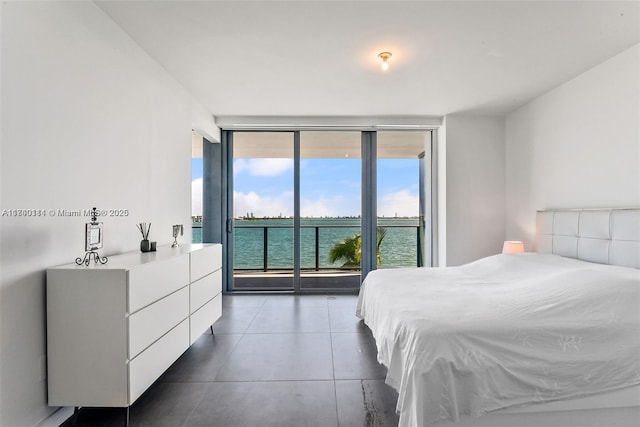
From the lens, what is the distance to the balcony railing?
4906 millimetres

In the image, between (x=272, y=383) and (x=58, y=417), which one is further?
(x=272, y=383)

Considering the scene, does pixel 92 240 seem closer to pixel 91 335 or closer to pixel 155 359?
pixel 91 335

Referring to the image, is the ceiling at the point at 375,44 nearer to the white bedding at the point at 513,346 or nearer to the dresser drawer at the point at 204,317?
the white bedding at the point at 513,346

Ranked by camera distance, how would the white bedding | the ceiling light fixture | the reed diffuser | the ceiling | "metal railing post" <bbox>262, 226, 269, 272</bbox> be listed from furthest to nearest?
"metal railing post" <bbox>262, 226, 269, 272</bbox> → the ceiling light fixture → the reed diffuser → the ceiling → the white bedding

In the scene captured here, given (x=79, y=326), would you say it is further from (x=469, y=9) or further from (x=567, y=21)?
(x=567, y=21)

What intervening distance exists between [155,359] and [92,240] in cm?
82

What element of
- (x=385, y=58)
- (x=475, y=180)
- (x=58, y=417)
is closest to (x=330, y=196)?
(x=475, y=180)

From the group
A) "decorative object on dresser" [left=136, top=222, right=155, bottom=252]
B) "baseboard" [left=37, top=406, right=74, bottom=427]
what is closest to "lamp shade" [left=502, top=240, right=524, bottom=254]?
"decorative object on dresser" [left=136, top=222, right=155, bottom=252]

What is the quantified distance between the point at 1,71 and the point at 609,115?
4.20m

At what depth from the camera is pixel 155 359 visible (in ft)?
6.48

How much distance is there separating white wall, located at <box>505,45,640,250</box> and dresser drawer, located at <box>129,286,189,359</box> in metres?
3.61

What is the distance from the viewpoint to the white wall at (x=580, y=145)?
8.49 feet

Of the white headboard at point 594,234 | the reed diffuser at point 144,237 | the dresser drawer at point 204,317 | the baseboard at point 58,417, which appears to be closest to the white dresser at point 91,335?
the baseboard at point 58,417

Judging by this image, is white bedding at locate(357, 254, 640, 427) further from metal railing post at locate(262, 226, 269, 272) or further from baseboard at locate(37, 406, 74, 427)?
metal railing post at locate(262, 226, 269, 272)
